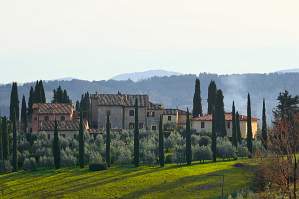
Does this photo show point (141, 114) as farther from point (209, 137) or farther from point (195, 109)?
point (209, 137)

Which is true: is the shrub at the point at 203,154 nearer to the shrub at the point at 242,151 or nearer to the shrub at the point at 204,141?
the shrub at the point at 242,151

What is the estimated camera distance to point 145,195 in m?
64.7

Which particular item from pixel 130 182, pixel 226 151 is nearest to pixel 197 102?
pixel 226 151

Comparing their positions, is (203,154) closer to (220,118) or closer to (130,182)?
(220,118)

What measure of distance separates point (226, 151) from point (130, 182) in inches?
833

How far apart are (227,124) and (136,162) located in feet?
103

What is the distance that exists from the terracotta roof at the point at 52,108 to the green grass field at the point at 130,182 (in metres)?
28.7

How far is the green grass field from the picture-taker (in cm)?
6594

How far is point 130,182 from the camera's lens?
7050 centimetres

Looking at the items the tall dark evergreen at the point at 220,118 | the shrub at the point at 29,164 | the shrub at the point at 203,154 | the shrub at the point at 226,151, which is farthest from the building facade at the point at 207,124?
the shrub at the point at 29,164

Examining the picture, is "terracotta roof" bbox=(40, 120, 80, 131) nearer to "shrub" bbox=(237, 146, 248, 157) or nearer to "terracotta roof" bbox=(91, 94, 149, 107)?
"terracotta roof" bbox=(91, 94, 149, 107)

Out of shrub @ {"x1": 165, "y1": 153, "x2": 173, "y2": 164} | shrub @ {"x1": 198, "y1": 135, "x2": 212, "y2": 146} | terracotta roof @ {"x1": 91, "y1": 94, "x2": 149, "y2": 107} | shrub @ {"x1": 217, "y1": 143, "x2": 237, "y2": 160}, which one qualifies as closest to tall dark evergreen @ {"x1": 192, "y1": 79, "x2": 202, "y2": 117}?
terracotta roof @ {"x1": 91, "y1": 94, "x2": 149, "y2": 107}

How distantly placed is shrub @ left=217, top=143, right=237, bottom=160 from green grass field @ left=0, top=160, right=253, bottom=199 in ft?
18.5

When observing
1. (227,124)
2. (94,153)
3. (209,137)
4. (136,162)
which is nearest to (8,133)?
(94,153)
